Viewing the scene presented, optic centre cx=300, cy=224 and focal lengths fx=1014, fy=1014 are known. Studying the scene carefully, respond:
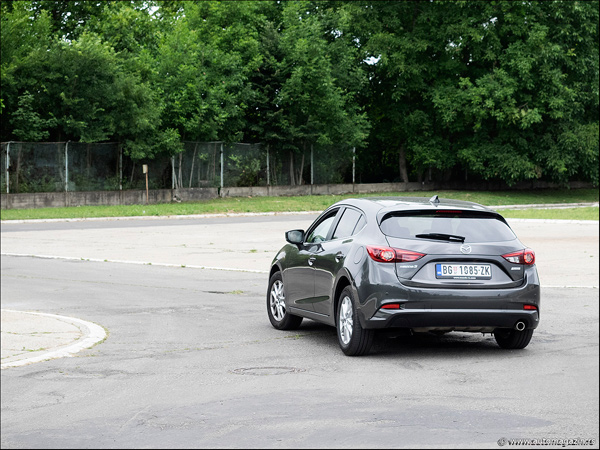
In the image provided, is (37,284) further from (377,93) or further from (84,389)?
(377,93)

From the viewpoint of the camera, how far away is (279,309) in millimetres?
11914

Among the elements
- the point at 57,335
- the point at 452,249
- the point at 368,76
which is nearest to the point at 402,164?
the point at 368,76

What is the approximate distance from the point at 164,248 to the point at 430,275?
16.3 m

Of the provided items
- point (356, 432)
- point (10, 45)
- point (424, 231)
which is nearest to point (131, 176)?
point (10, 45)

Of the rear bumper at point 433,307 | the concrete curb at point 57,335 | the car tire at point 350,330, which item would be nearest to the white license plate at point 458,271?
the rear bumper at point 433,307

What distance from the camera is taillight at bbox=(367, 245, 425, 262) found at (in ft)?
30.9

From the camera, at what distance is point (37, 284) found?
17.2m

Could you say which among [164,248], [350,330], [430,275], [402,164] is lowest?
[164,248]

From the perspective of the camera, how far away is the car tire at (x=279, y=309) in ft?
38.4

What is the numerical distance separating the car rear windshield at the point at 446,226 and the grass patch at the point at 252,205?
24516 millimetres

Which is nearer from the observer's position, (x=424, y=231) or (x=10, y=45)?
(x=424, y=231)

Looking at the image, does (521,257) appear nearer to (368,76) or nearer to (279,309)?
(279,309)

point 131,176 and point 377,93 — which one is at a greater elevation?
point 377,93

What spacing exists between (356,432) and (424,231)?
374 cm
